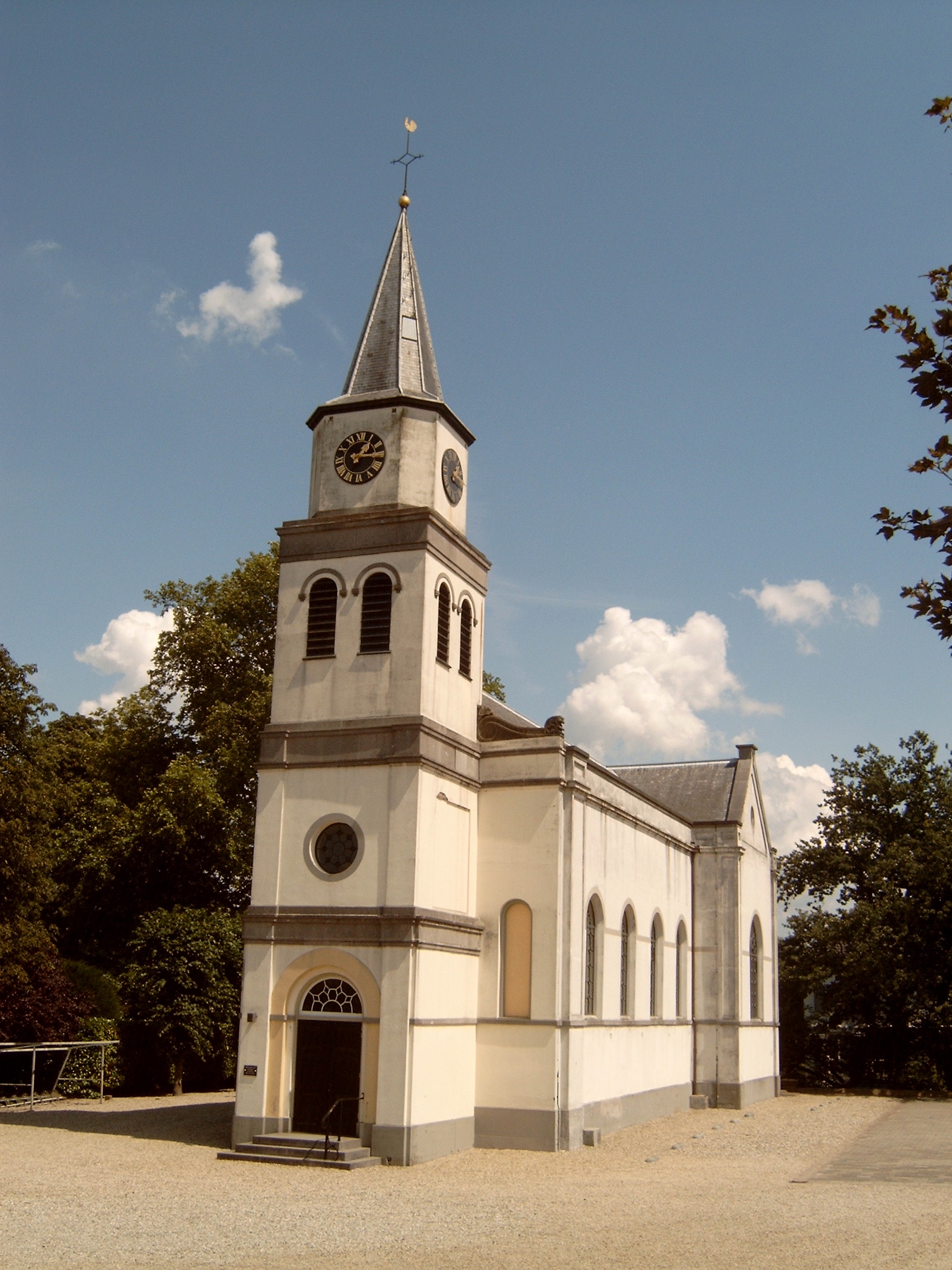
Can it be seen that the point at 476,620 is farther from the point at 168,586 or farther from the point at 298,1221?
the point at 168,586

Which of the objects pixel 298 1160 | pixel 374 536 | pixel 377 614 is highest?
pixel 374 536

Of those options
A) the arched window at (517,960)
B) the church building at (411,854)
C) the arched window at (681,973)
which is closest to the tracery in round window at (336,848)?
the church building at (411,854)

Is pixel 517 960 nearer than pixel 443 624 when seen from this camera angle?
Yes

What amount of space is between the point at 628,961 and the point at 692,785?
32.4ft

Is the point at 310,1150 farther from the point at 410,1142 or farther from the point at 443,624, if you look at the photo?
the point at 443,624

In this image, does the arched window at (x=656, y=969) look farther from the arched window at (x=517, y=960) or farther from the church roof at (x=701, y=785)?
the arched window at (x=517, y=960)

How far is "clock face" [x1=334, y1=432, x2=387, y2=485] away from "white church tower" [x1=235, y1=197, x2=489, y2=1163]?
38 millimetres

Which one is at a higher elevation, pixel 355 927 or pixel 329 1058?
pixel 355 927

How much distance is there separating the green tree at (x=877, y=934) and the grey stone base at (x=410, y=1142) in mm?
21607

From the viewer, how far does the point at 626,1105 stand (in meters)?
27.7

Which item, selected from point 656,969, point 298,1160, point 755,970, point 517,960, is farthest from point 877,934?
point 298,1160

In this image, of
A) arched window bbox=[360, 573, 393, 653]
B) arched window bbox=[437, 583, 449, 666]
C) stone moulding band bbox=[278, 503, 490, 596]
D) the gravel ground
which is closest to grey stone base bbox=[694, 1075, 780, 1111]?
the gravel ground

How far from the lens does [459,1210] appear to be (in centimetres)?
Result: 1670

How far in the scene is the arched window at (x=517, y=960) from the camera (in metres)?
24.5
